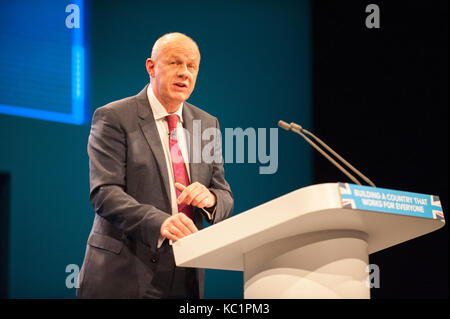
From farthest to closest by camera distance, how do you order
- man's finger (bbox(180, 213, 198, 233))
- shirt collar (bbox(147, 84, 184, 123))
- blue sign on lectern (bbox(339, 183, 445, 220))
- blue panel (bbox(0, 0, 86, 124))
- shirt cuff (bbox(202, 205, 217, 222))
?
blue panel (bbox(0, 0, 86, 124))
shirt collar (bbox(147, 84, 184, 123))
shirt cuff (bbox(202, 205, 217, 222))
man's finger (bbox(180, 213, 198, 233))
blue sign on lectern (bbox(339, 183, 445, 220))

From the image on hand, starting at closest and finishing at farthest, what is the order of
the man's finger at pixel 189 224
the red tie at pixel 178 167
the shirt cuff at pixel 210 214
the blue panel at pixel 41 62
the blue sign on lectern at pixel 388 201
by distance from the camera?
the blue sign on lectern at pixel 388 201 → the man's finger at pixel 189 224 → the shirt cuff at pixel 210 214 → the red tie at pixel 178 167 → the blue panel at pixel 41 62

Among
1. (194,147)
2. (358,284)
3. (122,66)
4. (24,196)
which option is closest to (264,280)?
(358,284)

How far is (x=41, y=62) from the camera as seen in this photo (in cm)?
313

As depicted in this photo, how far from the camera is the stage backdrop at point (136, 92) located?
10.3 feet

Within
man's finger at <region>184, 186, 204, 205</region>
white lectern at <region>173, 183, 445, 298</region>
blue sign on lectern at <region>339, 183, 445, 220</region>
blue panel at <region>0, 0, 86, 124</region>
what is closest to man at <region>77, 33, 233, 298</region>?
man's finger at <region>184, 186, 204, 205</region>

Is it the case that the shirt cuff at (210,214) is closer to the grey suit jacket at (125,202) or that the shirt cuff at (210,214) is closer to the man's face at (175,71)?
the grey suit jacket at (125,202)

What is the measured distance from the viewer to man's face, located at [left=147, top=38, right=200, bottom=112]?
2.19 meters

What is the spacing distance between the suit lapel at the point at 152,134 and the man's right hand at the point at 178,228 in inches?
12.1

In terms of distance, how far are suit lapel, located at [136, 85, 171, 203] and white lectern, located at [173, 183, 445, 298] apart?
52cm

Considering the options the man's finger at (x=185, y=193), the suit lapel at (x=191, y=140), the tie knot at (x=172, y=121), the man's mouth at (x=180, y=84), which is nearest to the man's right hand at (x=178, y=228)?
the man's finger at (x=185, y=193)

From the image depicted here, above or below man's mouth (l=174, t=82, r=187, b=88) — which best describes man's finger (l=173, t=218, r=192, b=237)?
below

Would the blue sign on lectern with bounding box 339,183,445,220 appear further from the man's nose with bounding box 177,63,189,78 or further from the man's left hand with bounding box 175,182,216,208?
the man's nose with bounding box 177,63,189,78

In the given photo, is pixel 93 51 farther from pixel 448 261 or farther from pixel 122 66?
pixel 448 261

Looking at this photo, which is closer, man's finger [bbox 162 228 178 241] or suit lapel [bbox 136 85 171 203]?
man's finger [bbox 162 228 178 241]
